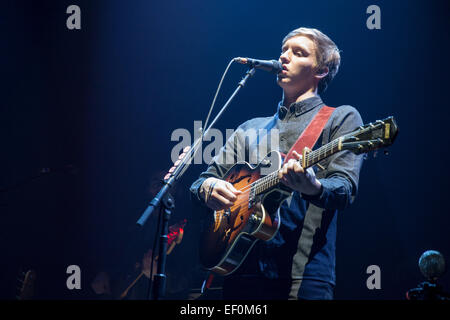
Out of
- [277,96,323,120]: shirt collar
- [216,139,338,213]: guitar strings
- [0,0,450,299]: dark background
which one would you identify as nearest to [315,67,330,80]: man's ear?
[277,96,323,120]: shirt collar

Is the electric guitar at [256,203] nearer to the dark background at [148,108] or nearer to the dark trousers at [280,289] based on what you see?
the dark trousers at [280,289]

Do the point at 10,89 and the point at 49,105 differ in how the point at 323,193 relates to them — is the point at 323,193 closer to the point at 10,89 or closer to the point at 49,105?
the point at 49,105

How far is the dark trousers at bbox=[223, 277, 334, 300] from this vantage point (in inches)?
76.6

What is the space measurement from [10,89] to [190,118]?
2.00m

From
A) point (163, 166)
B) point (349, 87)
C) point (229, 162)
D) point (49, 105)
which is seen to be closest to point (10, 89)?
point (49, 105)

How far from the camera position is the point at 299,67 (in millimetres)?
2562

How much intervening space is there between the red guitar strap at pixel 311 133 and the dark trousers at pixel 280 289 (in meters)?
0.63

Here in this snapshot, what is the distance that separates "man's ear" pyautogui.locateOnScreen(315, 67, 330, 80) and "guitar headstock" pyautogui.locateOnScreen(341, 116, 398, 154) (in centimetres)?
82

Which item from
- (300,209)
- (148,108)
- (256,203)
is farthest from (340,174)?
(148,108)

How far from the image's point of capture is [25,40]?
175 inches

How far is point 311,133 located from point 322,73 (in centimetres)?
58

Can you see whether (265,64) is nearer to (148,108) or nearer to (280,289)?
(280,289)

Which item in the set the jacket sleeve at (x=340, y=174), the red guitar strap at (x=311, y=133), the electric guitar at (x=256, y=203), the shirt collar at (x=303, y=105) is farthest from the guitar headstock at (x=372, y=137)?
the shirt collar at (x=303, y=105)
